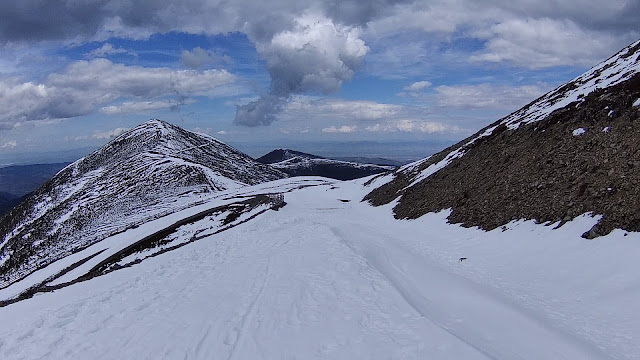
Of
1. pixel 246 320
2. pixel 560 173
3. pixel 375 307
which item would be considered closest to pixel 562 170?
pixel 560 173

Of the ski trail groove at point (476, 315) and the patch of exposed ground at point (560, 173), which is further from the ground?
the patch of exposed ground at point (560, 173)

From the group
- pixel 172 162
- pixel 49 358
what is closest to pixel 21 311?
pixel 49 358

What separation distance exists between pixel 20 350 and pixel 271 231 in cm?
2197

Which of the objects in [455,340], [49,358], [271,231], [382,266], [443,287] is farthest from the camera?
[271,231]

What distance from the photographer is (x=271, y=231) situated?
32438 mm

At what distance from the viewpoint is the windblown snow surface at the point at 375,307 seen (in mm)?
9617

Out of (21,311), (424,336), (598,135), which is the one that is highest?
(598,135)

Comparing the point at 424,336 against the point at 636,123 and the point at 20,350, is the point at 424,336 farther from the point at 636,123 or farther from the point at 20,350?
the point at 636,123

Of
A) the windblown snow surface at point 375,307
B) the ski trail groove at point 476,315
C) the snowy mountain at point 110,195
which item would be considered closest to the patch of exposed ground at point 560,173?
the windblown snow surface at point 375,307

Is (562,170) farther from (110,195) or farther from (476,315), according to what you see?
(110,195)

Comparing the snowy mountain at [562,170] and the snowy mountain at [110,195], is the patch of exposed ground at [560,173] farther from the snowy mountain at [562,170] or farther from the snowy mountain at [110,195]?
the snowy mountain at [110,195]

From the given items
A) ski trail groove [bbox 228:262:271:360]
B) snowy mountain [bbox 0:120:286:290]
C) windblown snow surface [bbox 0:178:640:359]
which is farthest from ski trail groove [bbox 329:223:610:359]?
snowy mountain [bbox 0:120:286:290]

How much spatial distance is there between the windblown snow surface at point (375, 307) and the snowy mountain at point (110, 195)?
183 ft

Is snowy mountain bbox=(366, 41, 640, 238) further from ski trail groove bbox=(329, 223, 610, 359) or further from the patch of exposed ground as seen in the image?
ski trail groove bbox=(329, 223, 610, 359)
